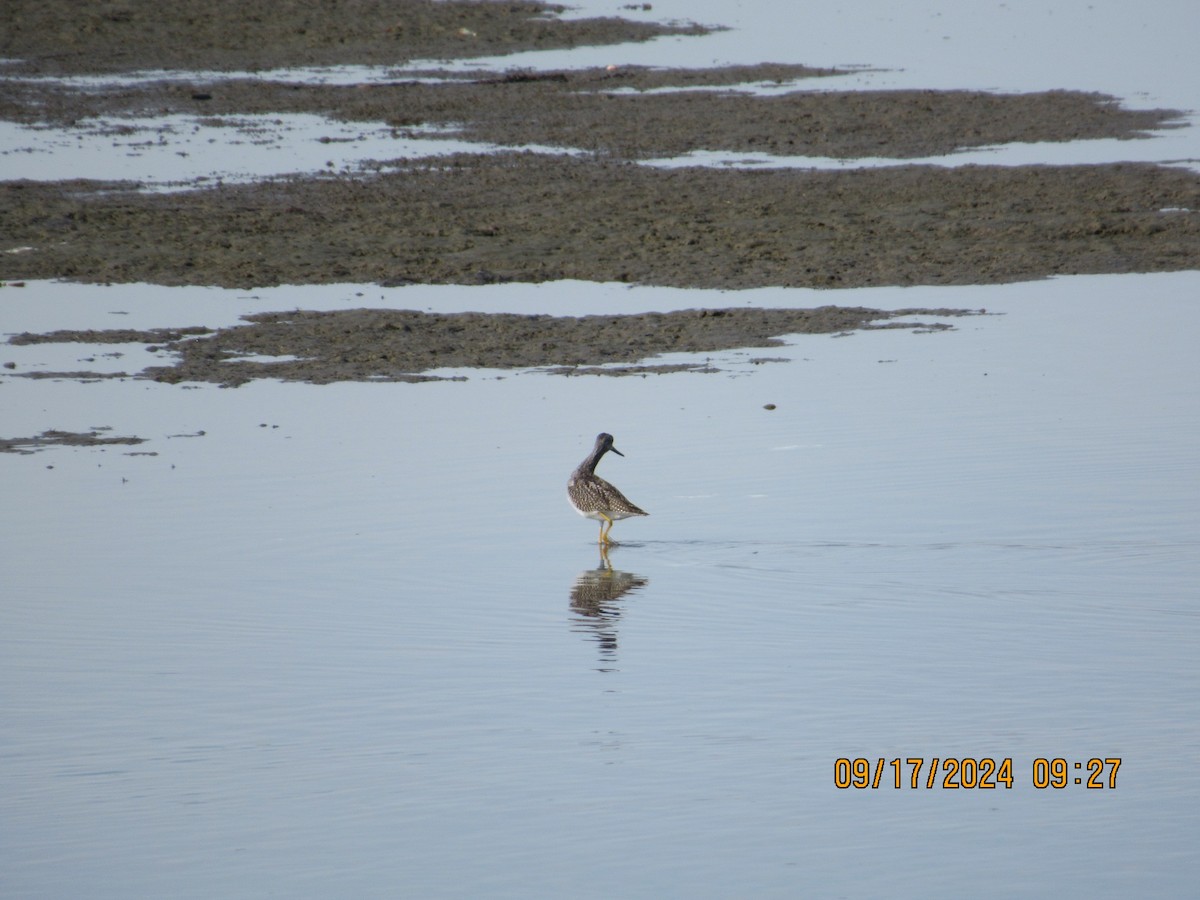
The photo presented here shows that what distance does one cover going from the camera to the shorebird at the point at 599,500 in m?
9.89

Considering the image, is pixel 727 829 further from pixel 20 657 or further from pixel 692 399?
pixel 692 399

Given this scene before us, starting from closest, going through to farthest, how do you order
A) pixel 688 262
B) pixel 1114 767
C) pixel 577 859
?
pixel 577 859 → pixel 1114 767 → pixel 688 262

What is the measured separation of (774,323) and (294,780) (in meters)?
9.57

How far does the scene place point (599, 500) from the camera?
9.90 metres

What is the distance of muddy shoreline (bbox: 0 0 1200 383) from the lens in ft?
55.9

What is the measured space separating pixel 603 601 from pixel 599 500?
1226 millimetres

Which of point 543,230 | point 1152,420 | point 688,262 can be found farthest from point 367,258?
point 1152,420

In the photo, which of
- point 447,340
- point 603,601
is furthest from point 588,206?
point 603,601

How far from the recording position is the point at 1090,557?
9195mm

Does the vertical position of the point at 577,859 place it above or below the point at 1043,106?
below

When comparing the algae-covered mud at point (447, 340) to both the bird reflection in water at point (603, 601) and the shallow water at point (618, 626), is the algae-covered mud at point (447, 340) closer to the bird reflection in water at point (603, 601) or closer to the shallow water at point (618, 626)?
the shallow water at point (618, 626)

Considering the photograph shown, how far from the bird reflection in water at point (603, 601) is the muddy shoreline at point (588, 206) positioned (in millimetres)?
4988

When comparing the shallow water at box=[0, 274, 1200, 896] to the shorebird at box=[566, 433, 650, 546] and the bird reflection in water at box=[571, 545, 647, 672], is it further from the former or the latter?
the shorebird at box=[566, 433, 650, 546]
